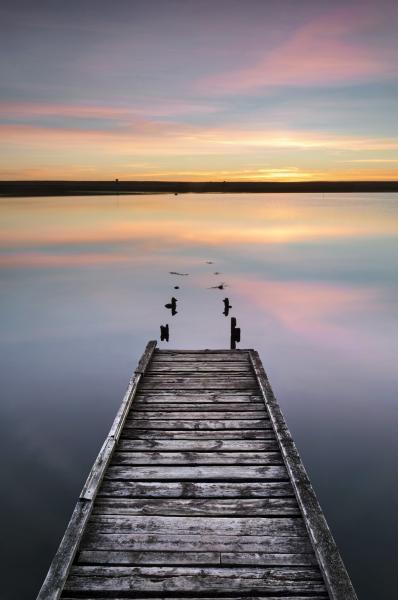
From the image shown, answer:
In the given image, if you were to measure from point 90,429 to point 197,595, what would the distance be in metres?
6.03

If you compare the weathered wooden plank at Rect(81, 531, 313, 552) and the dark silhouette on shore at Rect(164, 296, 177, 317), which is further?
the dark silhouette on shore at Rect(164, 296, 177, 317)

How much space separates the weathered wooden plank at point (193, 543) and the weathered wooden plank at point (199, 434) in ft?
7.18

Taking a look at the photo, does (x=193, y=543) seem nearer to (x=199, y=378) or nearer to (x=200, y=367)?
(x=199, y=378)

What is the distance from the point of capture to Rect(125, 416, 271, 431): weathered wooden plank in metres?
7.23

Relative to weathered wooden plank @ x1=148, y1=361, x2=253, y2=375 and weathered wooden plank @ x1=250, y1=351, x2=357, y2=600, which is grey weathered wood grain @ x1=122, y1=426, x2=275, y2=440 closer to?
weathered wooden plank @ x1=250, y1=351, x2=357, y2=600

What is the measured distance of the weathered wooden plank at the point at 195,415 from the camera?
7.59 metres

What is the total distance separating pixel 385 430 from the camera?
9867 millimetres

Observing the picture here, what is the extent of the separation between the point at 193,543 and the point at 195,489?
0.93 meters

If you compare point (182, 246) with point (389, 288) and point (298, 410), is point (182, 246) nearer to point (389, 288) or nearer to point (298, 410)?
point (389, 288)

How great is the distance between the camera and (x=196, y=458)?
6289 millimetres

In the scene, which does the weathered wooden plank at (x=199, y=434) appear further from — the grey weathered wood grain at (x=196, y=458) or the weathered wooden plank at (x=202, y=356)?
the weathered wooden plank at (x=202, y=356)

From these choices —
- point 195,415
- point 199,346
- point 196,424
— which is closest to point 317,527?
point 196,424

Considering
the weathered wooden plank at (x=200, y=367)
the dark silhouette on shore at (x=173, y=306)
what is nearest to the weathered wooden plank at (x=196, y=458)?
the weathered wooden plank at (x=200, y=367)

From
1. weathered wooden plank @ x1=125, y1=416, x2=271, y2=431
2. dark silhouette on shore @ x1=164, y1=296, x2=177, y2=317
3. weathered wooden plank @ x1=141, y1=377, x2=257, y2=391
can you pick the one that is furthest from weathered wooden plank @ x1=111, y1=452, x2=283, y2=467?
dark silhouette on shore @ x1=164, y1=296, x2=177, y2=317
